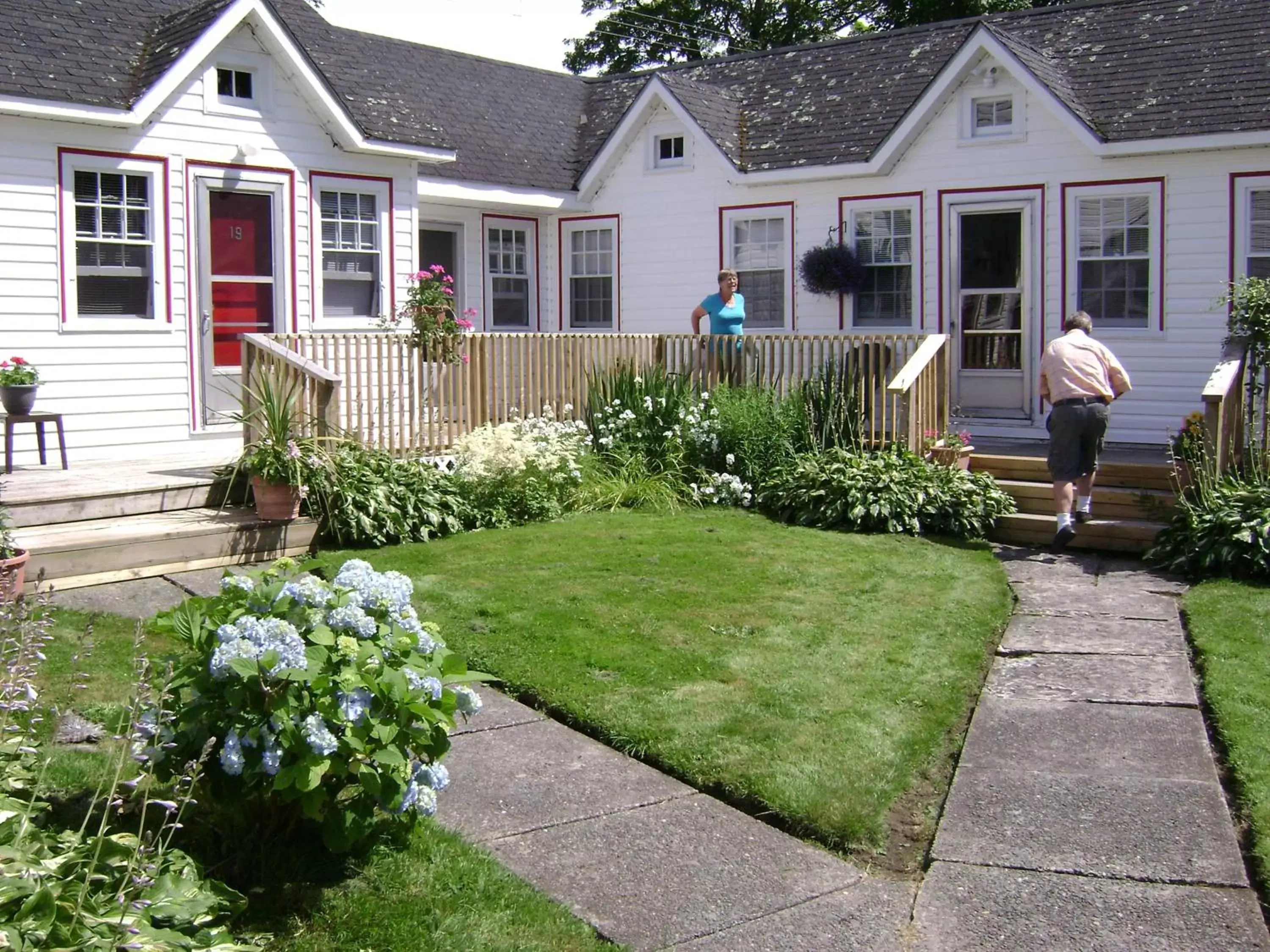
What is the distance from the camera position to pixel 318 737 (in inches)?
147

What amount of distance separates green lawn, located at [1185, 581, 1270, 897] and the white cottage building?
18.3 ft

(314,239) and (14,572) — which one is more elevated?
(314,239)

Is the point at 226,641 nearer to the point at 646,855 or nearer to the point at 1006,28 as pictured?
the point at 646,855

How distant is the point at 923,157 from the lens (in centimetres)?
1470

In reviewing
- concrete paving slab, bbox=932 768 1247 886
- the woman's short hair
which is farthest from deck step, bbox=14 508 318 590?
the woman's short hair

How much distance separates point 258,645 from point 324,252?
1004 cm

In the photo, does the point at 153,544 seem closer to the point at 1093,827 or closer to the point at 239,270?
the point at 239,270

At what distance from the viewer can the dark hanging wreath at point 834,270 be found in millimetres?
15062

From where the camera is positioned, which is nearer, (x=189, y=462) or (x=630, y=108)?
(x=189, y=462)

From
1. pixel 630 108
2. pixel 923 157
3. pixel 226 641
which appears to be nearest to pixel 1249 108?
pixel 923 157

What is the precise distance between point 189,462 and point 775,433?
512 cm

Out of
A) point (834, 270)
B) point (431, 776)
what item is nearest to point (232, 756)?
point (431, 776)

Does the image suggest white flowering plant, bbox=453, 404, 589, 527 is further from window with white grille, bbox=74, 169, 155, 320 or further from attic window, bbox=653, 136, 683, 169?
attic window, bbox=653, 136, 683, 169

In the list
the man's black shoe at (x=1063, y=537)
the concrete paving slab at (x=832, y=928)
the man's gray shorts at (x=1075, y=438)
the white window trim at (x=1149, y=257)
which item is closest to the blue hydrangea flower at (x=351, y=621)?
the concrete paving slab at (x=832, y=928)
